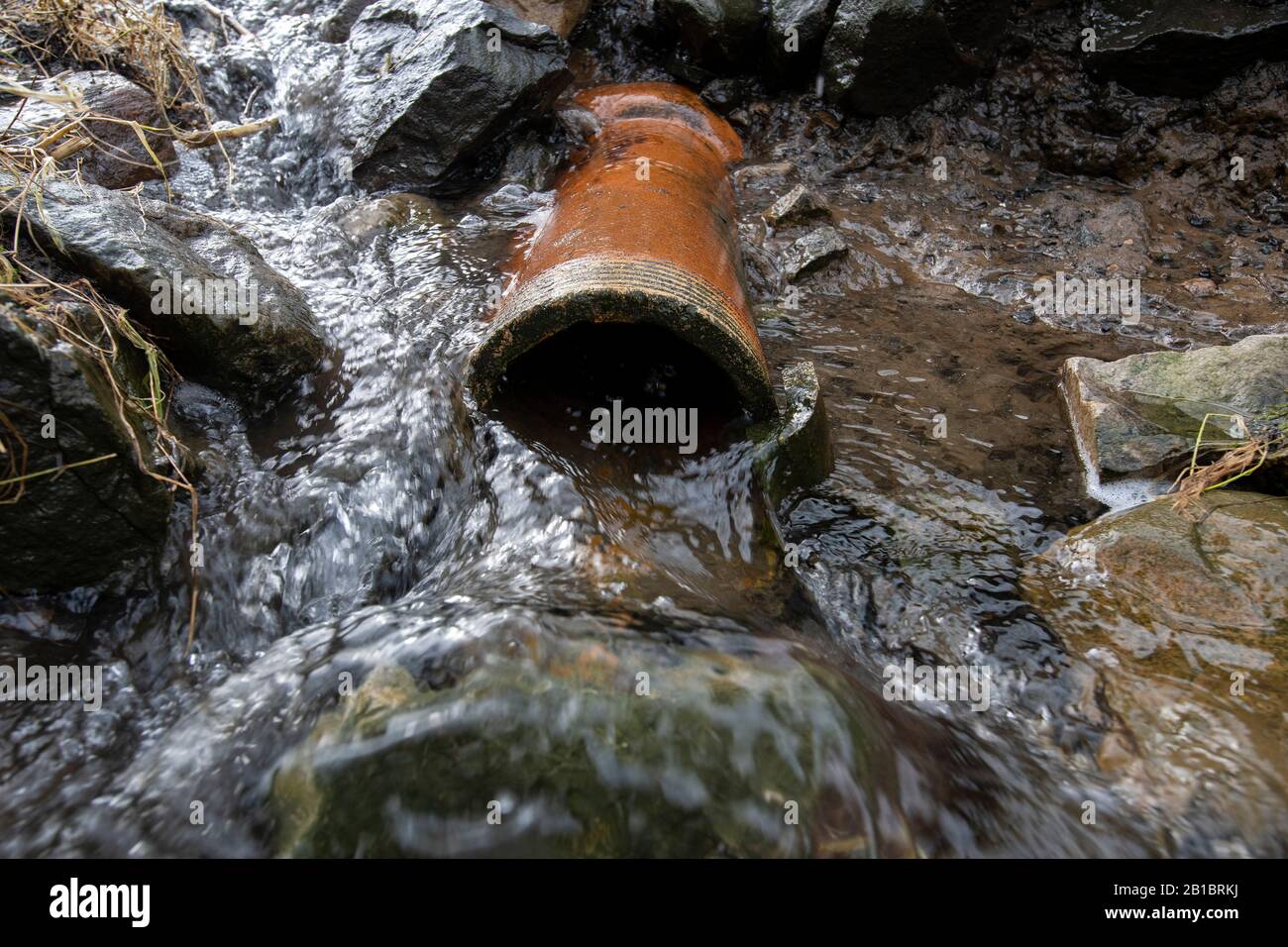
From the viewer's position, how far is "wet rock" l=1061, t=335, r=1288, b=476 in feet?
11.4

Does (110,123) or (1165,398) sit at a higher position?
(110,123)

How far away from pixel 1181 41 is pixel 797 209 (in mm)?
2522

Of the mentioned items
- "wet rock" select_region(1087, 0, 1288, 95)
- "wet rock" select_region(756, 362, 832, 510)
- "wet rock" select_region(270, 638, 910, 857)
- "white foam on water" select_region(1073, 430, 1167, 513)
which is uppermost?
"wet rock" select_region(1087, 0, 1288, 95)

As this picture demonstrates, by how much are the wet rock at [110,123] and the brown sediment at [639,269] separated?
2348 millimetres

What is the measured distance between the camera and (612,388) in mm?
3564

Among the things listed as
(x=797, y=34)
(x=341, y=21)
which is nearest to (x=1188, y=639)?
(x=797, y=34)

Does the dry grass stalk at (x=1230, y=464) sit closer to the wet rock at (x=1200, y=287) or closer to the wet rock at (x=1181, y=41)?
the wet rock at (x=1200, y=287)

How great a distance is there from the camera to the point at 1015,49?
18.6 feet

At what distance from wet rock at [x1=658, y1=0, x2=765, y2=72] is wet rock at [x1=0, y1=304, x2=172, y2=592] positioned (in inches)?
186

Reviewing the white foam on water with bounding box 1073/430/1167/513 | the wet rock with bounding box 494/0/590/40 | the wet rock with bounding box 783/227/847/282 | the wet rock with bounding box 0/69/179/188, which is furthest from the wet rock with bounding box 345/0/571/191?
the white foam on water with bounding box 1073/430/1167/513

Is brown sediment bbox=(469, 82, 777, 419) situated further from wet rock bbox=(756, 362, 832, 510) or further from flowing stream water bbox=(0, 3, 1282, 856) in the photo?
flowing stream water bbox=(0, 3, 1282, 856)

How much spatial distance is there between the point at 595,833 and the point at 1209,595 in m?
2.25

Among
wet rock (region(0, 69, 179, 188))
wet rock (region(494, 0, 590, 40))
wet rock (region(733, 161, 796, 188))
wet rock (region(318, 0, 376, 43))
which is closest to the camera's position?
wet rock (region(0, 69, 179, 188))

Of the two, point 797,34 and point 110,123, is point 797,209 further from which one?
point 110,123
